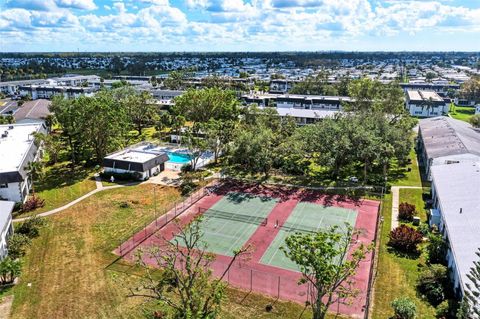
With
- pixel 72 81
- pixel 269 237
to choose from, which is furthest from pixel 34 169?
pixel 72 81

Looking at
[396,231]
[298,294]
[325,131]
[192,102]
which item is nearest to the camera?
[298,294]

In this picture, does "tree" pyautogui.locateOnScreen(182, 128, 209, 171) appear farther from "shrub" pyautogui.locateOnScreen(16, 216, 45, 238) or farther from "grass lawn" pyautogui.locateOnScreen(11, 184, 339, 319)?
"shrub" pyautogui.locateOnScreen(16, 216, 45, 238)

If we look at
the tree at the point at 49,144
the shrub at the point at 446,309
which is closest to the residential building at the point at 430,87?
the tree at the point at 49,144

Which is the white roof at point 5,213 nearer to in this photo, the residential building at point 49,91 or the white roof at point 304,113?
the white roof at point 304,113

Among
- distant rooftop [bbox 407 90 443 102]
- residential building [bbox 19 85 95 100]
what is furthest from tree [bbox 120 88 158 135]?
distant rooftop [bbox 407 90 443 102]

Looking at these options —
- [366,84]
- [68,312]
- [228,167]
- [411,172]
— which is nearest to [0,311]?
[68,312]

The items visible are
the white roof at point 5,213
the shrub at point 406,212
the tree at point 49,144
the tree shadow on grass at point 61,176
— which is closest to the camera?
the white roof at point 5,213

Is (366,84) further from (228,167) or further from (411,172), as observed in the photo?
(228,167)
